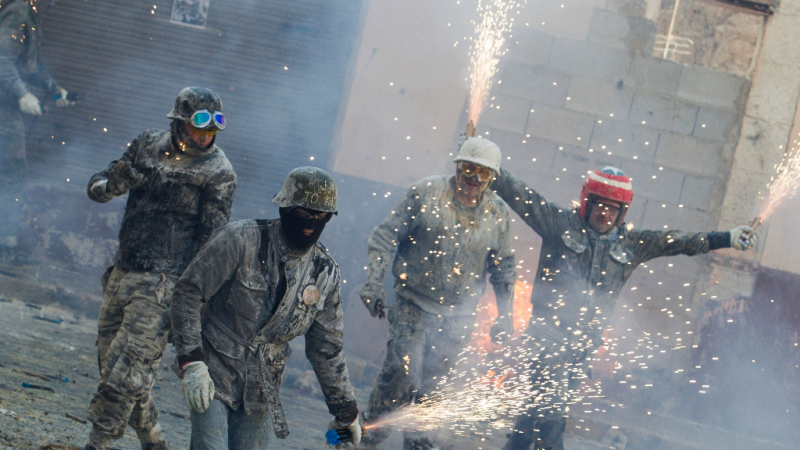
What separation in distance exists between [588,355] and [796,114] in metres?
4.68

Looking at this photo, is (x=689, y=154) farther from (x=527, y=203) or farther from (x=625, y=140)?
(x=527, y=203)

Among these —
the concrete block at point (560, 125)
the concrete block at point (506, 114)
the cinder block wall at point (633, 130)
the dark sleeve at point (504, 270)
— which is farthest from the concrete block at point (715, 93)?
the dark sleeve at point (504, 270)

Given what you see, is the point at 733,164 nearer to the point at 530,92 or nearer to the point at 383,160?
the point at 530,92

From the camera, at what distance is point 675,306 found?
8641 millimetres

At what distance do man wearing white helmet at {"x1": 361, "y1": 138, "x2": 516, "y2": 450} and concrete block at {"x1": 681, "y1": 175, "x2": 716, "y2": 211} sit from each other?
3.90m

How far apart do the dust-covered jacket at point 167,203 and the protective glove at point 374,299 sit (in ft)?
4.68

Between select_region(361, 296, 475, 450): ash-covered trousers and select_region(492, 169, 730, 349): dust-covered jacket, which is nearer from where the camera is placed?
select_region(361, 296, 475, 450): ash-covered trousers

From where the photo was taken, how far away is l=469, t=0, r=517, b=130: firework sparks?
8.46m

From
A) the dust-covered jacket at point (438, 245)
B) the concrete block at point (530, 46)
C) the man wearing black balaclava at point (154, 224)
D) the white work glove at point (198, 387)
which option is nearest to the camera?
the white work glove at point (198, 387)

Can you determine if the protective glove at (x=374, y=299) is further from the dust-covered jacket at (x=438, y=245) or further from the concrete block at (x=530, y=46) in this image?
the concrete block at (x=530, y=46)

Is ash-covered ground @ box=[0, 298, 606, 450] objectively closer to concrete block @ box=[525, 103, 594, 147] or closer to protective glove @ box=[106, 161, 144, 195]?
protective glove @ box=[106, 161, 144, 195]

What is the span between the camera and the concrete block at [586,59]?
334 inches

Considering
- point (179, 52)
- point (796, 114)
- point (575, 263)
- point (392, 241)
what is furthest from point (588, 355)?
point (179, 52)

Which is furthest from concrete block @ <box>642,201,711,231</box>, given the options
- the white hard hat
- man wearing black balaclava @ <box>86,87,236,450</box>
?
man wearing black balaclava @ <box>86,87,236,450</box>
